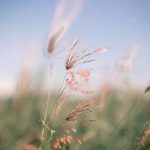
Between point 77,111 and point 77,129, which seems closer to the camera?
point 77,111

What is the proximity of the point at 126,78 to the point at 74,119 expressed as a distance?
3.30 metres

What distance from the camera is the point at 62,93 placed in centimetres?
190

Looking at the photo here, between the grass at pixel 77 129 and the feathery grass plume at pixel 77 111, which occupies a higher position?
the feathery grass plume at pixel 77 111

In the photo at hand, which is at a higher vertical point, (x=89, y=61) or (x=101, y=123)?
(x=89, y=61)

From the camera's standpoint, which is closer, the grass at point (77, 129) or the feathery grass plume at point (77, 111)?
the feathery grass plume at point (77, 111)

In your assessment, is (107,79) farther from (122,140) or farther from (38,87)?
(38,87)

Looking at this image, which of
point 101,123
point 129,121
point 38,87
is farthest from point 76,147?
point 129,121

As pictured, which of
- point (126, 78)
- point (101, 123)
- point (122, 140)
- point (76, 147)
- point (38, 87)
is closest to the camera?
point (76, 147)

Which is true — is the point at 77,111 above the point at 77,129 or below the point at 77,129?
above

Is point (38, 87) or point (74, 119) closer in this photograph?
point (74, 119)

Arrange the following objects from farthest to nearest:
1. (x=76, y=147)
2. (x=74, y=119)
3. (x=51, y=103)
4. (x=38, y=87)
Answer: (x=51, y=103)
(x=38, y=87)
(x=76, y=147)
(x=74, y=119)

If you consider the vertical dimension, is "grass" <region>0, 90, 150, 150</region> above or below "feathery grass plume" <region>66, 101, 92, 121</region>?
below

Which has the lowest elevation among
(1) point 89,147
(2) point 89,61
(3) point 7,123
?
(1) point 89,147

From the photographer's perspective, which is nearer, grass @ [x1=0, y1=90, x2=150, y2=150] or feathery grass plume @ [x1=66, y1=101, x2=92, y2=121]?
feathery grass plume @ [x1=66, y1=101, x2=92, y2=121]
